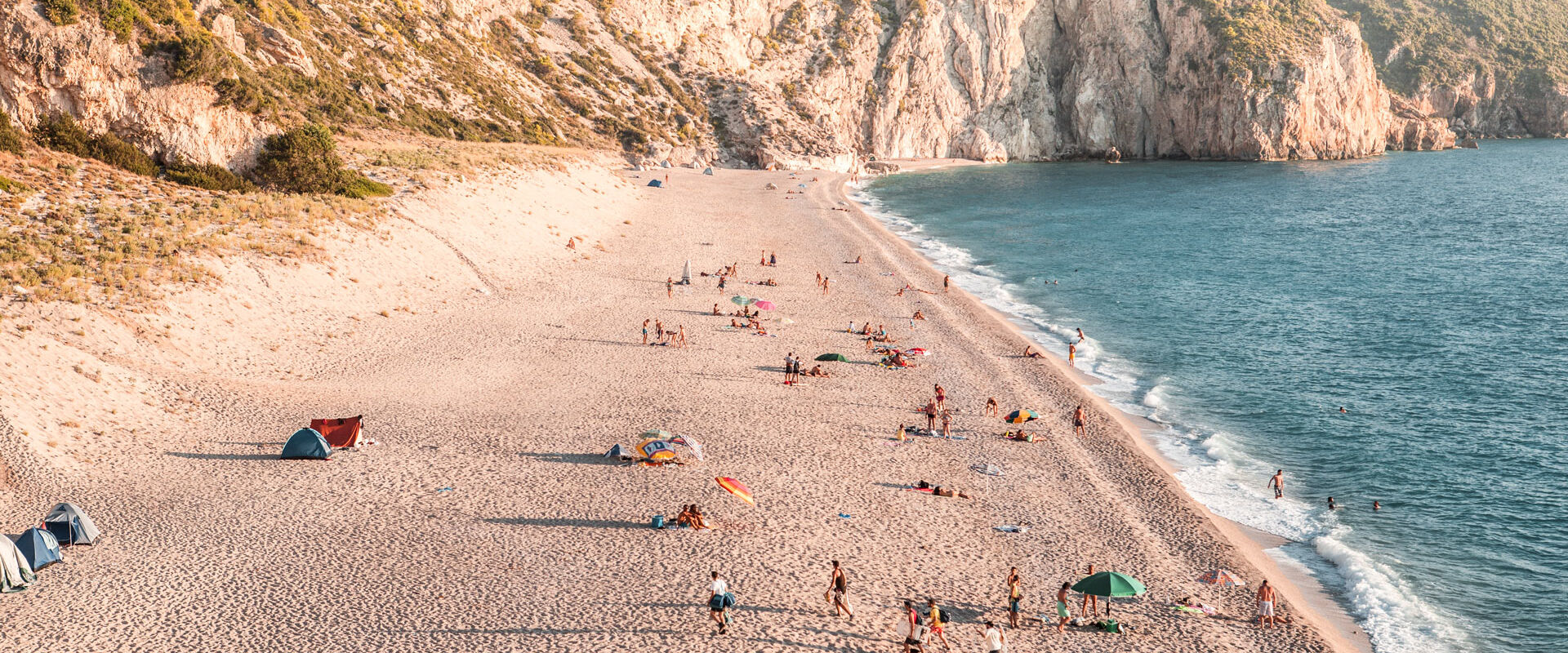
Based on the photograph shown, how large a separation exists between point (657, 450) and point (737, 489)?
3.16 meters

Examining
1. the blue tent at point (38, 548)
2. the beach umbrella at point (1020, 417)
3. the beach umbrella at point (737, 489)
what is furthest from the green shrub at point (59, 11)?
the beach umbrella at point (1020, 417)

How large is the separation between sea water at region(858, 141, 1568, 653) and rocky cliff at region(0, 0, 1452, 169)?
34609 mm

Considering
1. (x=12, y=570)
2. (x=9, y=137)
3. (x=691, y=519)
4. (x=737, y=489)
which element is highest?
(x=9, y=137)

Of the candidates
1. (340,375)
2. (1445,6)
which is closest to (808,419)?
(340,375)

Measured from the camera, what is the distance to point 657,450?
2589 cm

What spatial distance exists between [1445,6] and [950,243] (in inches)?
7293

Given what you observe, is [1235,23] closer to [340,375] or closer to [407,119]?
[407,119]

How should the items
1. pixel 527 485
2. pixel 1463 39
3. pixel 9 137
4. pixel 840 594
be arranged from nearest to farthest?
pixel 840 594, pixel 527 485, pixel 9 137, pixel 1463 39

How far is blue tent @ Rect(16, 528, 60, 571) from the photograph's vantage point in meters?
18.6

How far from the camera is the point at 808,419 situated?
31.0m

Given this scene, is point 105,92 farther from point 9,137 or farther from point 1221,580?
point 1221,580

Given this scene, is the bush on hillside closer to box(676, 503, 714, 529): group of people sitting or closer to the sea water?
box(676, 503, 714, 529): group of people sitting

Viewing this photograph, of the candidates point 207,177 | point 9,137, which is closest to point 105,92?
point 9,137

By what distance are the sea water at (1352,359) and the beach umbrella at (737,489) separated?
43.3 feet
